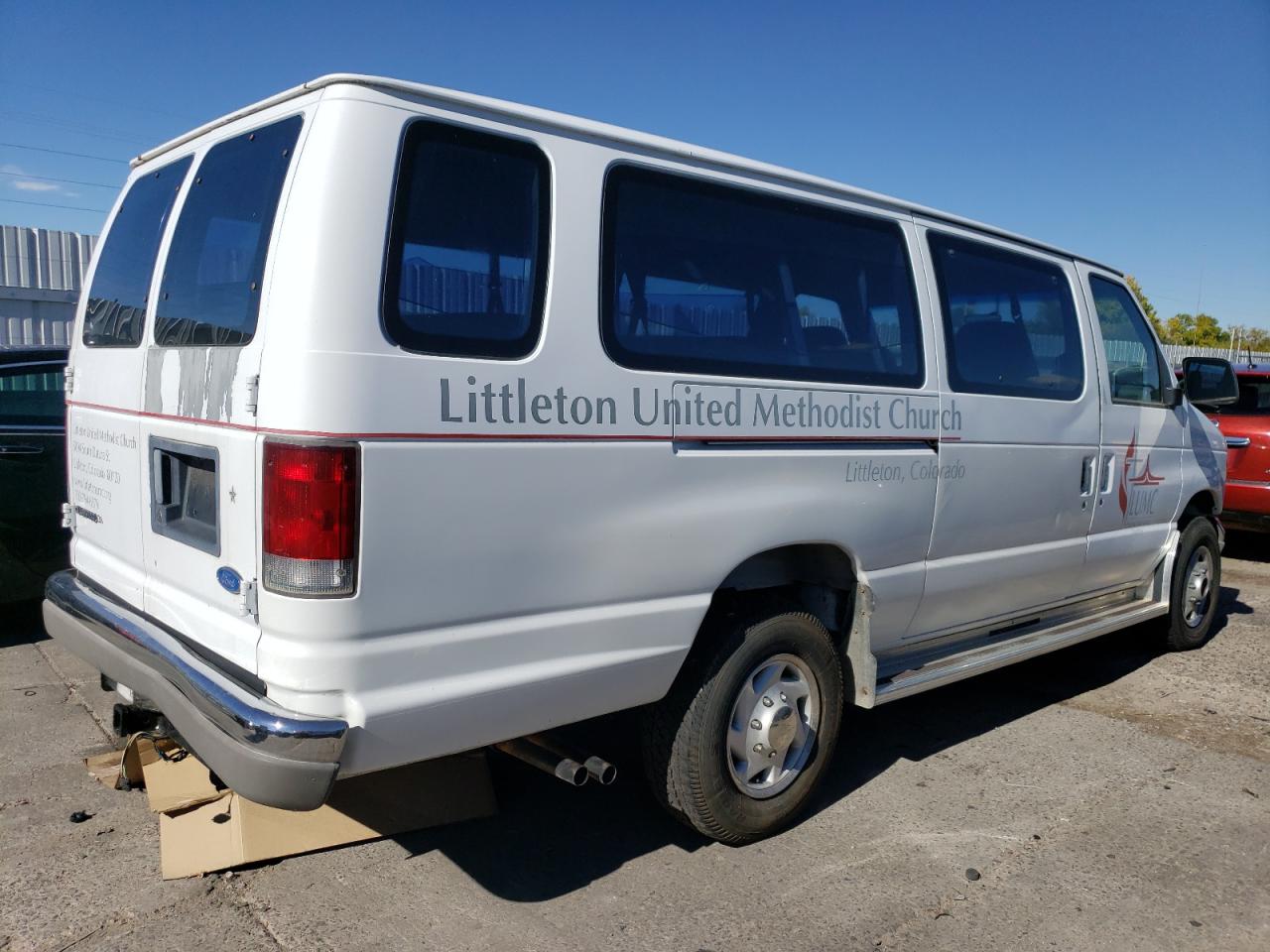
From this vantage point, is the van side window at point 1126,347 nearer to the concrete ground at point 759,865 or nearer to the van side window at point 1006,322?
the van side window at point 1006,322

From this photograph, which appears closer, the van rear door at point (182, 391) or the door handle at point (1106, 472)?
the van rear door at point (182, 391)

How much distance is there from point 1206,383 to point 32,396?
21.9ft

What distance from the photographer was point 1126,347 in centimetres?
544

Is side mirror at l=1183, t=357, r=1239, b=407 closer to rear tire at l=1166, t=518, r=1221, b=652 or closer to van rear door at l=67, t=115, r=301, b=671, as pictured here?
rear tire at l=1166, t=518, r=1221, b=652

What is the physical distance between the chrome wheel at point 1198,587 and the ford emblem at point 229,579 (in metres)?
5.51

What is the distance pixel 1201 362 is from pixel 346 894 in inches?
210

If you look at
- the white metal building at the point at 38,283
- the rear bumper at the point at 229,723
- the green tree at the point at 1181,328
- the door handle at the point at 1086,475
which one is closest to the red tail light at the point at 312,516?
the rear bumper at the point at 229,723

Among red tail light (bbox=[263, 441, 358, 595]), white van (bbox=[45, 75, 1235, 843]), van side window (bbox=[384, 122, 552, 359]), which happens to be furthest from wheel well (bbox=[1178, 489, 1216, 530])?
red tail light (bbox=[263, 441, 358, 595])

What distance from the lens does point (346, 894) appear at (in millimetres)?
3215

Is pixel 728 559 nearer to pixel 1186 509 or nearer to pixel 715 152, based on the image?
pixel 715 152

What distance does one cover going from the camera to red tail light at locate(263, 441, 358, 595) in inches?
96.7

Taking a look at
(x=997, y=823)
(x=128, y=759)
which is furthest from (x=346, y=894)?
(x=997, y=823)

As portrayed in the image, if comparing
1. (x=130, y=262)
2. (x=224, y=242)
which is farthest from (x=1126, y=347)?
(x=130, y=262)

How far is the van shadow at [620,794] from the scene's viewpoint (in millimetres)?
3484
